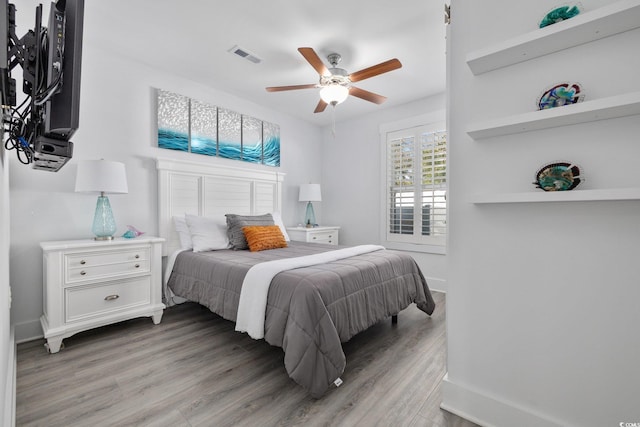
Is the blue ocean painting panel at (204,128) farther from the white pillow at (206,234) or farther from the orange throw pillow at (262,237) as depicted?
the orange throw pillow at (262,237)

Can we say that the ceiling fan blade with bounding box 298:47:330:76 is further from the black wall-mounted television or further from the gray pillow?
the gray pillow

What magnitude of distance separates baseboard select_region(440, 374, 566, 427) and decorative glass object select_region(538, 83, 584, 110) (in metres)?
1.39

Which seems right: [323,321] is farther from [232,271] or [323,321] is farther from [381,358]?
[232,271]

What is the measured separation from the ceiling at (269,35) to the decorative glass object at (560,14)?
1.27 metres

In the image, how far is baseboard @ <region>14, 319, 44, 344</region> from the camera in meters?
2.38

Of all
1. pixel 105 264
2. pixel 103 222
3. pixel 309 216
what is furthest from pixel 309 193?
pixel 105 264

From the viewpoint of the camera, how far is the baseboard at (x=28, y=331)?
7.79 ft

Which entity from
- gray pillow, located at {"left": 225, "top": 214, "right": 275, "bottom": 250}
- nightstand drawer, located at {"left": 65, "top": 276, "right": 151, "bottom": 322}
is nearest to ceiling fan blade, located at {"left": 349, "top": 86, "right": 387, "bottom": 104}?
gray pillow, located at {"left": 225, "top": 214, "right": 275, "bottom": 250}

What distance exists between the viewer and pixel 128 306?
256 cm

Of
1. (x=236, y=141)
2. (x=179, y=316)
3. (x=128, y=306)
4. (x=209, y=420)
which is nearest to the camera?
(x=209, y=420)

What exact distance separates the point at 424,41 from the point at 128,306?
3.61m

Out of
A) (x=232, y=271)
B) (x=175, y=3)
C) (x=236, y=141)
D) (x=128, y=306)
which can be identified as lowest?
(x=128, y=306)

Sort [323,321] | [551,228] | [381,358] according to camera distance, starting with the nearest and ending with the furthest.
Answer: [551,228], [323,321], [381,358]

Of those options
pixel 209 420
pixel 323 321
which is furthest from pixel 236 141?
pixel 209 420
